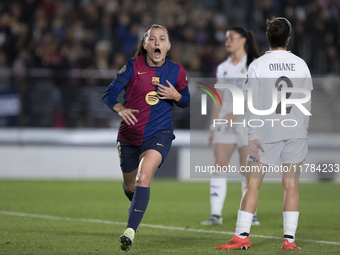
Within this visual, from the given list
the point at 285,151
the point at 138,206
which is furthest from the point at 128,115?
the point at 285,151

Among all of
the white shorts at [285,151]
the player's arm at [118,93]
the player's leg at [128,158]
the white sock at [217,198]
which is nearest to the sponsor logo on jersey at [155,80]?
the player's arm at [118,93]

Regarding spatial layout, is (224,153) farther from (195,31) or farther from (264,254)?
(195,31)

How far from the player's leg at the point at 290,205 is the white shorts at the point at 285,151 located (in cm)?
7

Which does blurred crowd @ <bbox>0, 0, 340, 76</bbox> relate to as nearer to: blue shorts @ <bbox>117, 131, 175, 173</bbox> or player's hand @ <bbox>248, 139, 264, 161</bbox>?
blue shorts @ <bbox>117, 131, 175, 173</bbox>

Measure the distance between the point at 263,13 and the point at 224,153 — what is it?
11.7 meters

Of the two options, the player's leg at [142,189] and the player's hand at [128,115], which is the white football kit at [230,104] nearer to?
the player's leg at [142,189]

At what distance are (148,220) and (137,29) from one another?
10.2 metres

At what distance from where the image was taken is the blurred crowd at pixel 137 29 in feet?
54.7

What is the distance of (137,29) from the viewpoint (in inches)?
695

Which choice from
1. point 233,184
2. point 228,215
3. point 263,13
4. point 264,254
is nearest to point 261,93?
point 264,254

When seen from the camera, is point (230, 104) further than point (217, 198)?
Yes

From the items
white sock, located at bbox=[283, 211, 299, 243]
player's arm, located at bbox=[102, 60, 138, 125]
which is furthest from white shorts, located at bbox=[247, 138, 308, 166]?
player's arm, located at bbox=[102, 60, 138, 125]

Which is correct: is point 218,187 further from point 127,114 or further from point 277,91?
point 127,114

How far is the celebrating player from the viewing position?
19.0 ft
